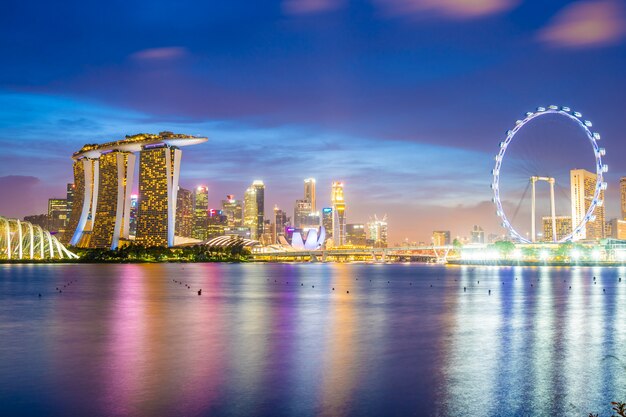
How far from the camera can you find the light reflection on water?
23031 millimetres

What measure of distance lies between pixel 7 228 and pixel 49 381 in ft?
546

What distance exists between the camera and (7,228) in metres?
177

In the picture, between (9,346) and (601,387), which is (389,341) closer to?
(601,387)

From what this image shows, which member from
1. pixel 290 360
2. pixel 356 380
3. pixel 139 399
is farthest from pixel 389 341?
pixel 139 399

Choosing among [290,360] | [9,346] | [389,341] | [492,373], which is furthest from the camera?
[389,341]

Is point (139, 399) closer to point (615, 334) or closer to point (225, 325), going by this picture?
point (225, 325)

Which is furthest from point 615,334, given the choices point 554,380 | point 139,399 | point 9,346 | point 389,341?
point 9,346

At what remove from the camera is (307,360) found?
103ft

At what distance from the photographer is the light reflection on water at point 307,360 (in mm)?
23031

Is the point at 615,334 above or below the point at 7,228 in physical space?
below

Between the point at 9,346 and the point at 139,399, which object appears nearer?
the point at 139,399

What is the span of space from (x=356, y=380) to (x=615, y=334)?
22.6 metres

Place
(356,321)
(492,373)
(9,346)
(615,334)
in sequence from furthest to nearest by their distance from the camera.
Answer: (356,321) < (615,334) < (9,346) < (492,373)

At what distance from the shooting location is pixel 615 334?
41562mm
